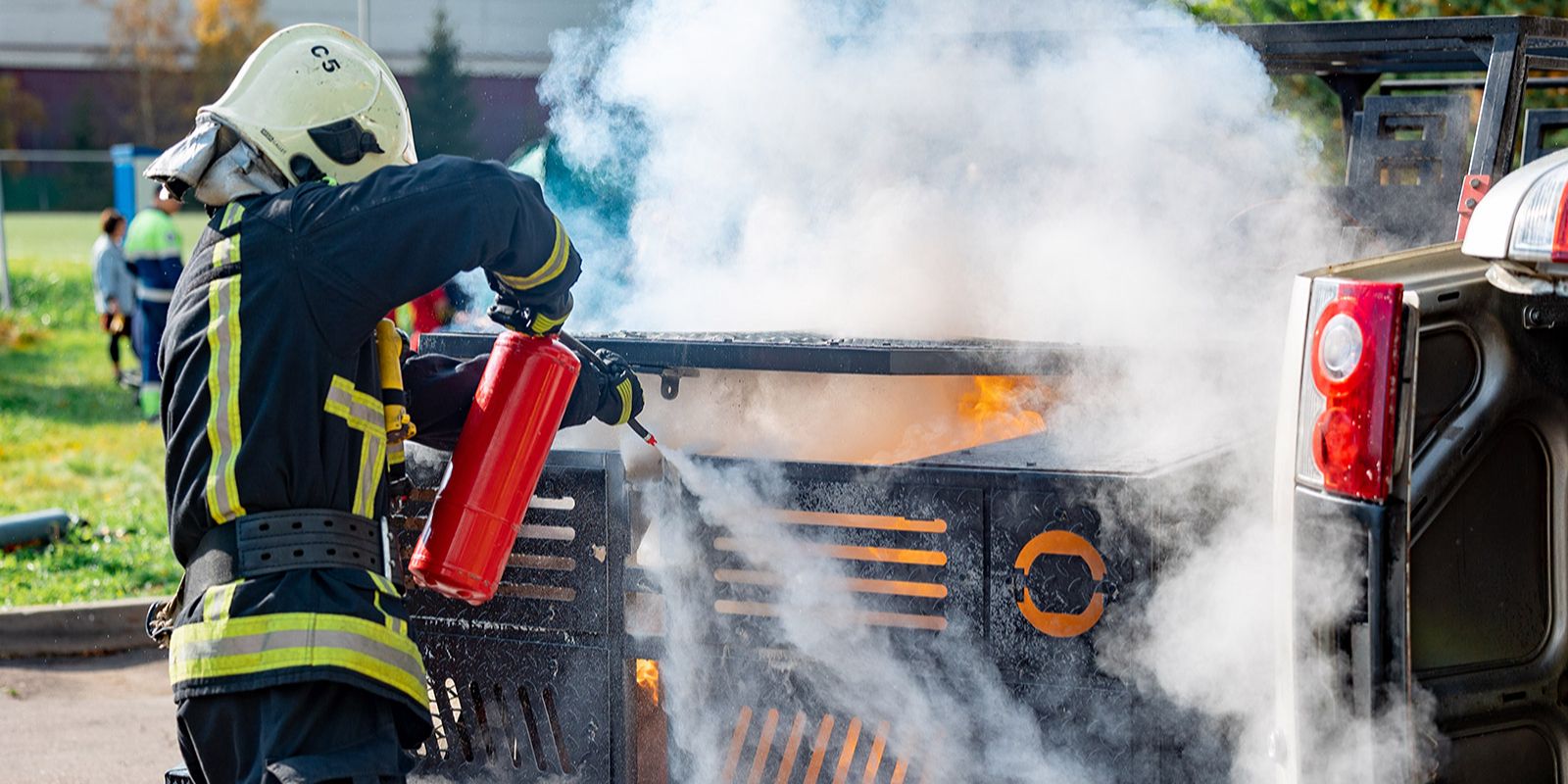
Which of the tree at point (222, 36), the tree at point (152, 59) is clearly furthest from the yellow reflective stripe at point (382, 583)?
the tree at point (152, 59)

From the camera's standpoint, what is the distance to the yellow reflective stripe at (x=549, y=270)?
3.11 m

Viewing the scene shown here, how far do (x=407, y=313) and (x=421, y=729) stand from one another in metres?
8.19

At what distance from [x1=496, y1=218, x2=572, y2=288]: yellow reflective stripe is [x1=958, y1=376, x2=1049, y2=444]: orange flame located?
110cm

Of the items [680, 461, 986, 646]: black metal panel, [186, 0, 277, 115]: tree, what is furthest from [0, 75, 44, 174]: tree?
[680, 461, 986, 646]: black metal panel

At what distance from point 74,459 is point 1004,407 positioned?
26.7ft

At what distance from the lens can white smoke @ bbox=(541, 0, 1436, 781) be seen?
3.67 meters

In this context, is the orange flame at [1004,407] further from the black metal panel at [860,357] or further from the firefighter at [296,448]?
the firefighter at [296,448]

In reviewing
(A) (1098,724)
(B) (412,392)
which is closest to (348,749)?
(B) (412,392)

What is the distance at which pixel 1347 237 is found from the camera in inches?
181

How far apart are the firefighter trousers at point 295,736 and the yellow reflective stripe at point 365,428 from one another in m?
0.36

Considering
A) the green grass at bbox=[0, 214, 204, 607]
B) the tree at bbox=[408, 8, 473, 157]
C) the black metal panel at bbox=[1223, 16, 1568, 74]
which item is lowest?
the green grass at bbox=[0, 214, 204, 607]

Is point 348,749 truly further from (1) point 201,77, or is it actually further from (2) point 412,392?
(1) point 201,77

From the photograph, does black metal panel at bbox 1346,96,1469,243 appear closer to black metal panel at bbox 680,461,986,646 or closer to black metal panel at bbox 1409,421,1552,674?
black metal panel at bbox 1409,421,1552,674

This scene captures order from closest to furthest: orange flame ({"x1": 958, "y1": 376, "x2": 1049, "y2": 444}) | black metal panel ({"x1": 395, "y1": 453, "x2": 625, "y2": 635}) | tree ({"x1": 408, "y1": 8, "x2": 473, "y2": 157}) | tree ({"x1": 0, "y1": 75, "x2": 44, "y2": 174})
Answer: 1. black metal panel ({"x1": 395, "y1": 453, "x2": 625, "y2": 635})
2. orange flame ({"x1": 958, "y1": 376, "x2": 1049, "y2": 444})
3. tree ({"x1": 408, "y1": 8, "x2": 473, "y2": 157})
4. tree ({"x1": 0, "y1": 75, "x2": 44, "y2": 174})
